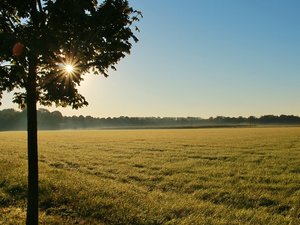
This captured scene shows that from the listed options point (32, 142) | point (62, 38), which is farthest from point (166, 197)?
point (62, 38)

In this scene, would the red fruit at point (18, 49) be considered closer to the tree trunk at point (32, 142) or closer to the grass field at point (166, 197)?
the tree trunk at point (32, 142)

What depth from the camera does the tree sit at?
757 centimetres

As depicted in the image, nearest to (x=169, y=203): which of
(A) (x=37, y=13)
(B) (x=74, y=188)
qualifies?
(B) (x=74, y=188)

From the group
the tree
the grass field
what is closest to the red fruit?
the tree

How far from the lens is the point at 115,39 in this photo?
8.74 m

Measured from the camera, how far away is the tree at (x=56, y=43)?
757cm

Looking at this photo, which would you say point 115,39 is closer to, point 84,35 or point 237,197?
point 84,35

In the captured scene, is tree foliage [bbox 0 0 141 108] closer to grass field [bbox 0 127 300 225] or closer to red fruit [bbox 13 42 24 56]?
Answer: red fruit [bbox 13 42 24 56]

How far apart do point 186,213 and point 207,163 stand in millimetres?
14121

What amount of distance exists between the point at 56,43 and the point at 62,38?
466mm

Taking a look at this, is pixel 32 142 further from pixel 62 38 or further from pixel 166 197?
pixel 166 197

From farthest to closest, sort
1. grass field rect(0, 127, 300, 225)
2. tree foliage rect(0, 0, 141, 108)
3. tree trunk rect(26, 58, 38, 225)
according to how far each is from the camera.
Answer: grass field rect(0, 127, 300, 225) → tree trunk rect(26, 58, 38, 225) → tree foliage rect(0, 0, 141, 108)

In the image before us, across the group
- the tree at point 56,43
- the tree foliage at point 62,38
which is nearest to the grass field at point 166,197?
the tree at point 56,43

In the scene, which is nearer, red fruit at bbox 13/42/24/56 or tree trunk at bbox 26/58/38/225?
red fruit at bbox 13/42/24/56
